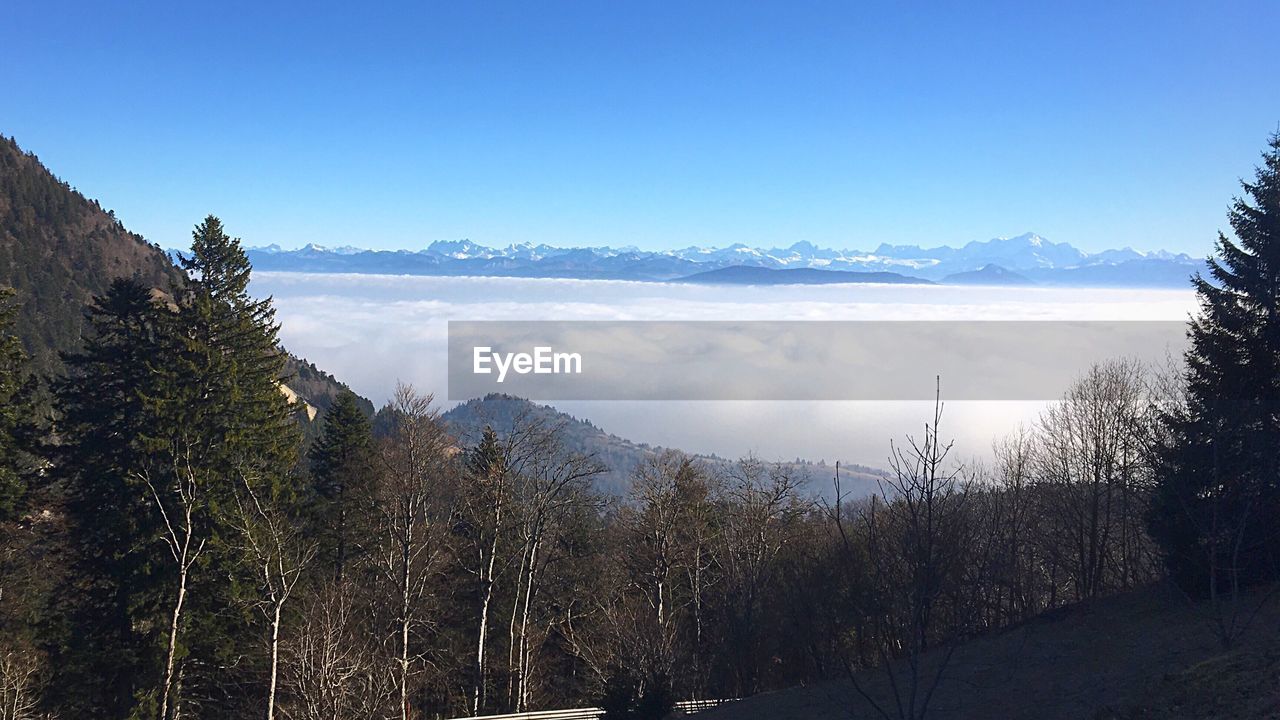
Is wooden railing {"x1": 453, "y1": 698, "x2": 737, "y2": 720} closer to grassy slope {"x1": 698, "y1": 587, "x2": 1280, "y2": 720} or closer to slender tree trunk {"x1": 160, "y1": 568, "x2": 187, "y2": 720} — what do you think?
grassy slope {"x1": 698, "y1": 587, "x2": 1280, "y2": 720}

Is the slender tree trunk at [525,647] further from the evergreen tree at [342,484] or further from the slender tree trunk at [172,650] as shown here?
the slender tree trunk at [172,650]

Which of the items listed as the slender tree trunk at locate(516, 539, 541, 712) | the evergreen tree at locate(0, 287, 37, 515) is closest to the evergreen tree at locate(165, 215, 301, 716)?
the evergreen tree at locate(0, 287, 37, 515)

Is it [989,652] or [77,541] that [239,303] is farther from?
[989,652]

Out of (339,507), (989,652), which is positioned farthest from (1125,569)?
(339,507)

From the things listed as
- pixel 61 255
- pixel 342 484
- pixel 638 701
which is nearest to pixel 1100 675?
pixel 638 701

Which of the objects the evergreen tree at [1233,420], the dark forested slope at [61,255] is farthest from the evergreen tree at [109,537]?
the dark forested slope at [61,255]
